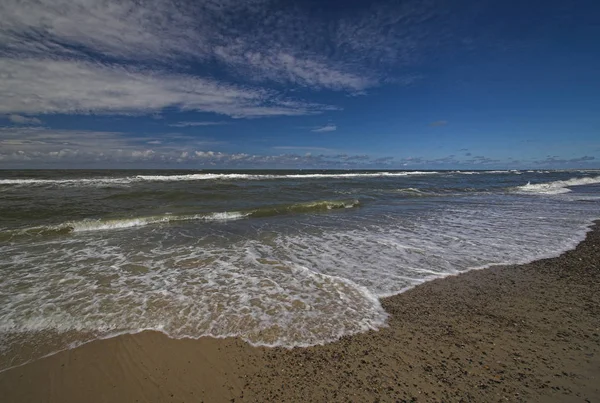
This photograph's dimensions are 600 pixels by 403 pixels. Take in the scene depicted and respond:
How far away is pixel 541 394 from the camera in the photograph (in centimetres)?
277

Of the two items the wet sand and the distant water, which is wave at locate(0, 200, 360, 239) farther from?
the wet sand

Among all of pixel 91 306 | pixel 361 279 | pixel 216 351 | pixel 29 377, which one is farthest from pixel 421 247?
pixel 29 377

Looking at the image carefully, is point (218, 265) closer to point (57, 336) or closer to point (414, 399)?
point (57, 336)

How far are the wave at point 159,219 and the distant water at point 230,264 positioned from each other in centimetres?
6

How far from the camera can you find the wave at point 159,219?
9578 millimetres

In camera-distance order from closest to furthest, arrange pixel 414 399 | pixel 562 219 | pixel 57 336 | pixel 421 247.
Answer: pixel 414 399 < pixel 57 336 < pixel 421 247 < pixel 562 219

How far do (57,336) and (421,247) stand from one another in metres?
7.55

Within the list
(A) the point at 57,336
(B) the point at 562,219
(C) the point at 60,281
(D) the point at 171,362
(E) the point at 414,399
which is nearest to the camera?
(E) the point at 414,399

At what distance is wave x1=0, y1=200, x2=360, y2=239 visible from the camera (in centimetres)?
958

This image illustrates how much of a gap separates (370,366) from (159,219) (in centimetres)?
1047

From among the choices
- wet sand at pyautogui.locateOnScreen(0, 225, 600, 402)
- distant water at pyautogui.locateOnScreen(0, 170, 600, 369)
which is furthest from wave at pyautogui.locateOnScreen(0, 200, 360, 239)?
wet sand at pyautogui.locateOnScreen(0, 225, 600, 402)

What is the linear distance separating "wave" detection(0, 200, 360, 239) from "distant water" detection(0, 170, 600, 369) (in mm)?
57

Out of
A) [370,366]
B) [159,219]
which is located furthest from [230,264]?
[159,219]

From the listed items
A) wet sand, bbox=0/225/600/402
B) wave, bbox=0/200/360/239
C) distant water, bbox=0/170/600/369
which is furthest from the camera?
wave, bbox=0/200/360/239
